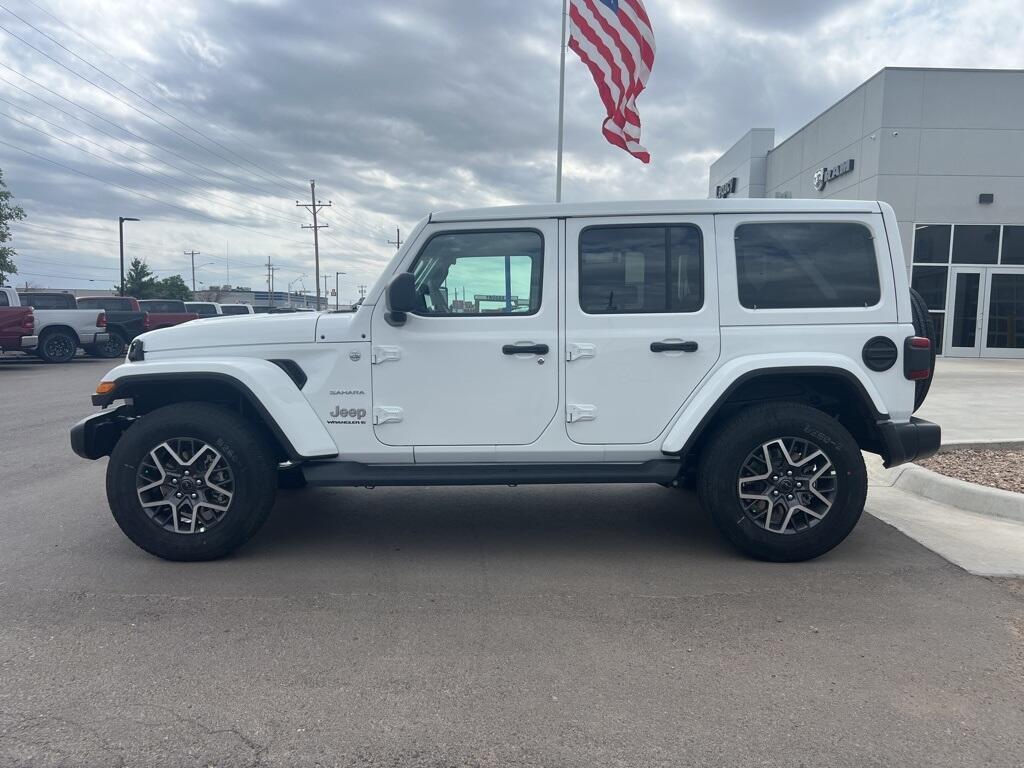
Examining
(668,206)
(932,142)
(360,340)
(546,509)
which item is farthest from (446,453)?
(932,142)

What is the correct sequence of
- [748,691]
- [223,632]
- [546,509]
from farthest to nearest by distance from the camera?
[546,509] → [223,632] → [748,691]

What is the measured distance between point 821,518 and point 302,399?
10.2 ft

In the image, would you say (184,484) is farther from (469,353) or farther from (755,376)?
(755,376)

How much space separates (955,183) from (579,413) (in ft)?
59.0

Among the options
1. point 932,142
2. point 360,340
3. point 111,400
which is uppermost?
point 932,142

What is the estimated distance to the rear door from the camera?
164 inches

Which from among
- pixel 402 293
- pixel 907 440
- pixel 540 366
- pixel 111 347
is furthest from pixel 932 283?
pixel 111 347

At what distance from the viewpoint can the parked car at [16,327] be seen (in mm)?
16750

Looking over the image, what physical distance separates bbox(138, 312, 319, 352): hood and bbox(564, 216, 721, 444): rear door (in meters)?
1.58

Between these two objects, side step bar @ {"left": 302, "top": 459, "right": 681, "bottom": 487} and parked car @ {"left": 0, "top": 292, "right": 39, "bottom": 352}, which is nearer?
side step bar @ {"left": 302, "top": 459, "right": 681, "bottom": 487}

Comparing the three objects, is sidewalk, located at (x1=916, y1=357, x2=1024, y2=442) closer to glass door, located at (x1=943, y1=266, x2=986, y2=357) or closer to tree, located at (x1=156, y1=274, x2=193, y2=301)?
glass door, located at (x1=943, y1=266, x2=986, y2=357)

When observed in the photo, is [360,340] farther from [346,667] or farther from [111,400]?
[346,667]

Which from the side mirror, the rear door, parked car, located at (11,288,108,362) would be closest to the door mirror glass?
the side mirror

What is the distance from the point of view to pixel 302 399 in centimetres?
417
